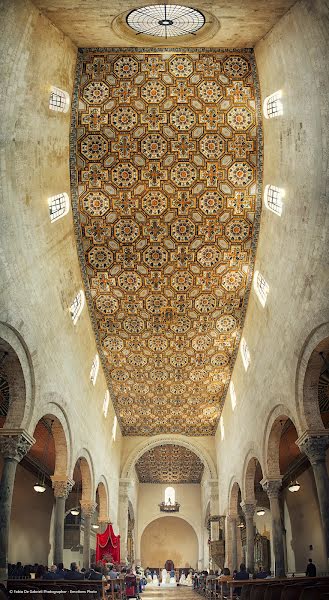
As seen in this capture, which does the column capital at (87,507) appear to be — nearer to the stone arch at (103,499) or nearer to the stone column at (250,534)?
the stone arch at (103,499)

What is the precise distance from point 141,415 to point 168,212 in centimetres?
1433

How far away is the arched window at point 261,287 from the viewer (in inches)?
585

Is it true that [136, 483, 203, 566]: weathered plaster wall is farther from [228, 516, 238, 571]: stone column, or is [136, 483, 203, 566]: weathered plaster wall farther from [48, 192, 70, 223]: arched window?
[48, 192, 70, 223]: arched window

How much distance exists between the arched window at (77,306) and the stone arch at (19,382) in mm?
4285

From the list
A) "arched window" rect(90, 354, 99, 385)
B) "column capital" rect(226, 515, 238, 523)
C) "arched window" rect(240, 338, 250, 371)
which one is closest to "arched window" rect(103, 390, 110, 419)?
"arched window" rect(90, 354, 99, 385)

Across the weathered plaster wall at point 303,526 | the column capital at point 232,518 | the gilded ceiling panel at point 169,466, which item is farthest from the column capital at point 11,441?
the gilded ceiling panel at point 169,466

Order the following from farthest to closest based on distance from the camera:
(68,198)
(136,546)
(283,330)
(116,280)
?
(136,546) → (116,280) → (68,198) → (283,330)

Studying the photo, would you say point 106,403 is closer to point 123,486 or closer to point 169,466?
point 123,486

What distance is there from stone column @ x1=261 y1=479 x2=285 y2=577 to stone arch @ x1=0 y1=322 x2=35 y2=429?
788 centimetres

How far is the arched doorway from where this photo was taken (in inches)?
1705

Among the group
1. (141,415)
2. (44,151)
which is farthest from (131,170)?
(141,415)

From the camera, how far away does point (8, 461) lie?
10.9 meters

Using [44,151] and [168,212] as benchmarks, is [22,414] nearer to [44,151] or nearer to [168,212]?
[44,151]

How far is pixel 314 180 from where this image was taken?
32.7ft
